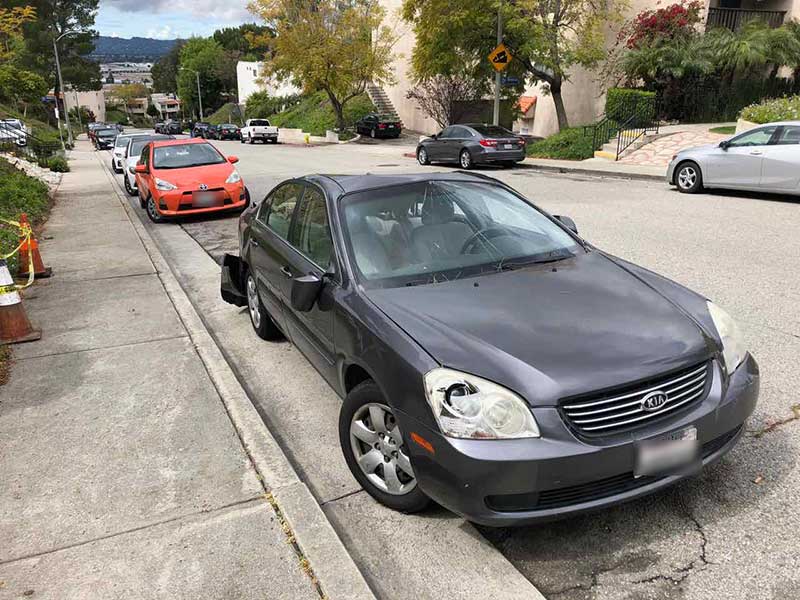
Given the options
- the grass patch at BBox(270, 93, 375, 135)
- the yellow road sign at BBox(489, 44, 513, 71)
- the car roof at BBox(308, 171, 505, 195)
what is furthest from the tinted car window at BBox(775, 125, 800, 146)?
the grass patch at BBox(270, 93, 375, 135)

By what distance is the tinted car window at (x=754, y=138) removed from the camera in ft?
38.0

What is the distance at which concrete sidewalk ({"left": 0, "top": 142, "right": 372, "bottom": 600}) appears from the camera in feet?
9.04

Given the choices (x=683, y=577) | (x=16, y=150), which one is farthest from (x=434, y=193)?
(x=16, y=150)

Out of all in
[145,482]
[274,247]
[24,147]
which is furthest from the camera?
[24,147]

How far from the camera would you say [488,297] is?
3.27 m

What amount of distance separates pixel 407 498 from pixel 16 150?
26.7m

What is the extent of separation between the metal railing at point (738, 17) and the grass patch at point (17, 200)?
78.7 ft

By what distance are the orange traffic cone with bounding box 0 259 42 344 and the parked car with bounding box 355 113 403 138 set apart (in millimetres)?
35065

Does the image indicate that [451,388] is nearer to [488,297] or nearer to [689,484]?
[488,297]

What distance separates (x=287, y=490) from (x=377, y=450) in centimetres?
54

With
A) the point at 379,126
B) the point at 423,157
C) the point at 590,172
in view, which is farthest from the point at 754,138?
the point at 379,126

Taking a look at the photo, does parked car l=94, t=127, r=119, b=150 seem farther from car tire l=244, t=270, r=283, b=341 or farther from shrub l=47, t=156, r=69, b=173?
car tire l=244, t=270, r=283, b=341

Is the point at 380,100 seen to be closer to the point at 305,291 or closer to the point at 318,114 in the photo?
the point at 318,114

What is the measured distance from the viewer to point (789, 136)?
11.3 meters
